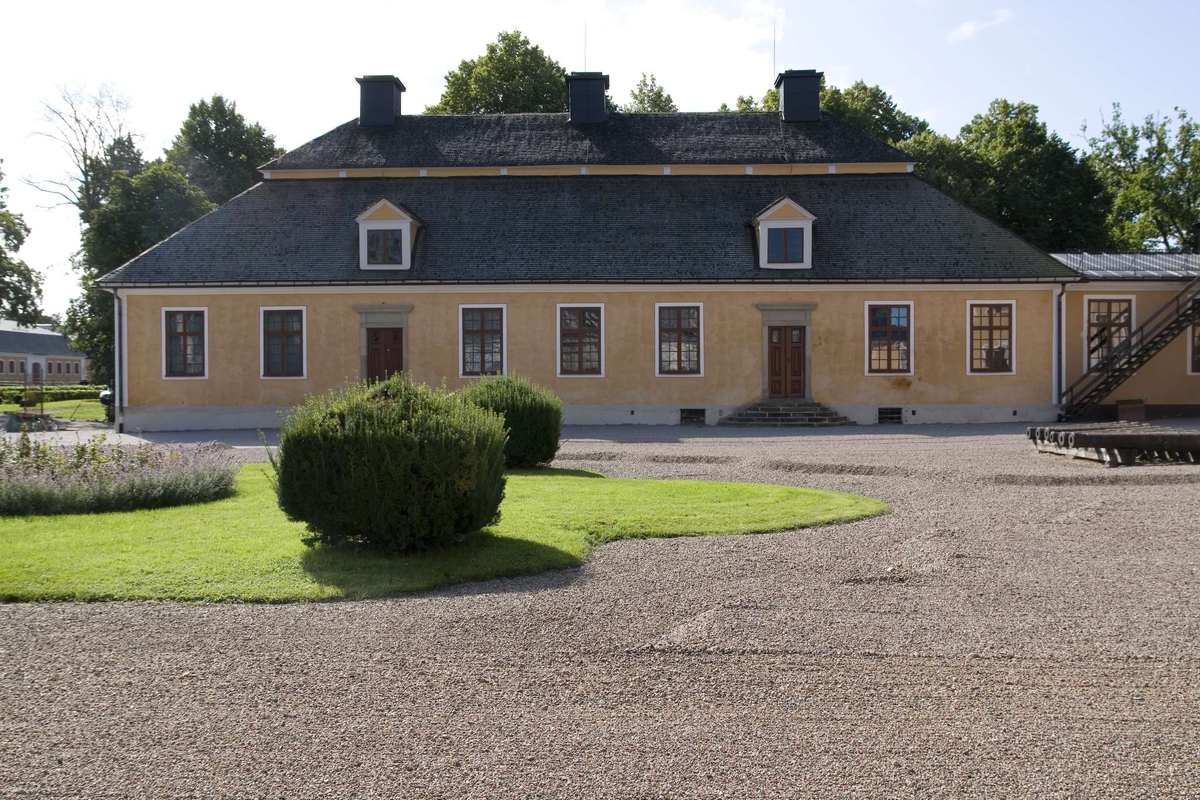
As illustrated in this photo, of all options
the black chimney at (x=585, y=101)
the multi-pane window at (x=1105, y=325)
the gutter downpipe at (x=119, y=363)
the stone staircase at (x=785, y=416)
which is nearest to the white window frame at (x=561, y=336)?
the stone staircase at (x=785, y=416)

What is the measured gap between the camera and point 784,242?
92.4 ft

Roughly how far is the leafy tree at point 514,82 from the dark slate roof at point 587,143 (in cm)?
1380

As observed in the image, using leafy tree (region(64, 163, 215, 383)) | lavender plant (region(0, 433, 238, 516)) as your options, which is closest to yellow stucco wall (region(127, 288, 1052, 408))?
leafy tree (region(64, 163, 215, 383))

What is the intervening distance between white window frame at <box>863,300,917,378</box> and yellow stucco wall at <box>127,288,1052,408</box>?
0.09 metres

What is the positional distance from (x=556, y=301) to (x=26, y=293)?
101ft

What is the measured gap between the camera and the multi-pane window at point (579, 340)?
28156mm

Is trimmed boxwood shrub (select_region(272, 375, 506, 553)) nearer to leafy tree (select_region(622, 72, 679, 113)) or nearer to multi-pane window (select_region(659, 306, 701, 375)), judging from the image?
multi-pane window (select_region(659, 306, 701, 375))

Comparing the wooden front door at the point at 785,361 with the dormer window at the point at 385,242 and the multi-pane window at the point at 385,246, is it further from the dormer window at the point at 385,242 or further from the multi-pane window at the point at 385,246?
the multi-pane window at the point at 385,246

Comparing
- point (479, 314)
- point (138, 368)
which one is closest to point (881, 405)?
point (479, 314)

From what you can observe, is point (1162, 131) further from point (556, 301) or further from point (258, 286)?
point (258, 286)

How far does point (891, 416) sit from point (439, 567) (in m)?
21.8

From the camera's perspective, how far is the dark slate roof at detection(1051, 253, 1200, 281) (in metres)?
28.7

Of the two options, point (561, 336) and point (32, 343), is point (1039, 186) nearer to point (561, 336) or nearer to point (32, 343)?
point (561, 336)

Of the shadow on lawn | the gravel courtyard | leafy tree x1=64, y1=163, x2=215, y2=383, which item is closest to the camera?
the gravel courtyard
